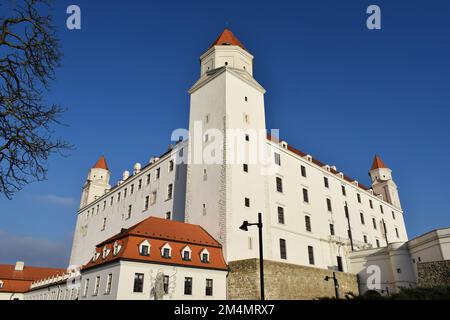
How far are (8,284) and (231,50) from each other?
4844 cm

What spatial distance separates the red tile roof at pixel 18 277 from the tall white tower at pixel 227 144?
1462 inches

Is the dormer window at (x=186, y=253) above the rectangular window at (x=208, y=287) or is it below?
above

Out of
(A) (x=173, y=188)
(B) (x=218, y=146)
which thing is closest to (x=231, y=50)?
(B) (x=218, y=146)

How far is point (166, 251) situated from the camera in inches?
980

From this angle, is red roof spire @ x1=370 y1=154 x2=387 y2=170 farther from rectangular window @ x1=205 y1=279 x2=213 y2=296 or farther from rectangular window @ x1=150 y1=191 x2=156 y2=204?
rectangular window @ x1=205 y1=279 x2=213 y2=296

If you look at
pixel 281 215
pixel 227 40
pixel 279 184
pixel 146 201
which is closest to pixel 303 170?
pixel 279 184

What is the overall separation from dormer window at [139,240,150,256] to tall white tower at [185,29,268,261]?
22.0 ft

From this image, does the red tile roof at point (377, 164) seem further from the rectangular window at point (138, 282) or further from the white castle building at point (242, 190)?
the rectangular window at point (138, 282)

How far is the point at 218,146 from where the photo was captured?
32500mm

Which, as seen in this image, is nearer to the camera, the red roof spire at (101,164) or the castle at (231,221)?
the castle at (231,221)

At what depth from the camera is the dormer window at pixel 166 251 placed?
80.5 feet

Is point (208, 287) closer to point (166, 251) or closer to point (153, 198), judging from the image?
point (166, 251)

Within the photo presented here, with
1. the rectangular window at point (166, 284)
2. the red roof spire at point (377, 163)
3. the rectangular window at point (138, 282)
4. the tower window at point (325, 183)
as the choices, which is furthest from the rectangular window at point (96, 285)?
the red roof spire at point (377, 163)

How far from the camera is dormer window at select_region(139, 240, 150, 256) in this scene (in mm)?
23578
